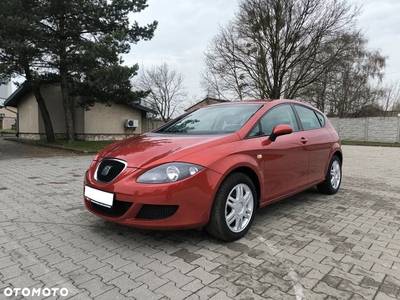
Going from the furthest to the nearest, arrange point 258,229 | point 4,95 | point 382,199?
point 4,95
point 382,199
point 258,229

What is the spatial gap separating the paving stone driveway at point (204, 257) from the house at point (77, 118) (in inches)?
592

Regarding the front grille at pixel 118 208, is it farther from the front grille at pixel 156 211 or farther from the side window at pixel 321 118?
the side window at pixel 321 118

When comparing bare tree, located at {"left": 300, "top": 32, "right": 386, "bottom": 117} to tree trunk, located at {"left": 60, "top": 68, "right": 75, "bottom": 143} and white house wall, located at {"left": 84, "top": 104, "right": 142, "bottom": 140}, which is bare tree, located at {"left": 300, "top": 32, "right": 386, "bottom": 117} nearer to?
white house wall, located at {"left": 84, "top": 104, "right": 142, "bottom": 140}

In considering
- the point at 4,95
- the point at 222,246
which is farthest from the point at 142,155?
the point at 4,95

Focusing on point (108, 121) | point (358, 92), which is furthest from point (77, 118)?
point (358, 92)

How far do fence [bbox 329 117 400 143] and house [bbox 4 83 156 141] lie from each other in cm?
1710

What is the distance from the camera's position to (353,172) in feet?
26.2

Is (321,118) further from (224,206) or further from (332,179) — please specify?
(224,206)

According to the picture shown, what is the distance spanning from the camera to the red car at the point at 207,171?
259cm

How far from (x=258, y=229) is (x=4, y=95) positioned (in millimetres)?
56367

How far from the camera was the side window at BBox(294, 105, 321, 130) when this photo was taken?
14.3 feet

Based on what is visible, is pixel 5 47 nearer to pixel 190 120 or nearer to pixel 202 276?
pixel 190 120

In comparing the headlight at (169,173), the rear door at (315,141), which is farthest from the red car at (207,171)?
the rear door at (315,141)

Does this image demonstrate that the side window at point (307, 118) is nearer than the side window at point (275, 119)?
No
